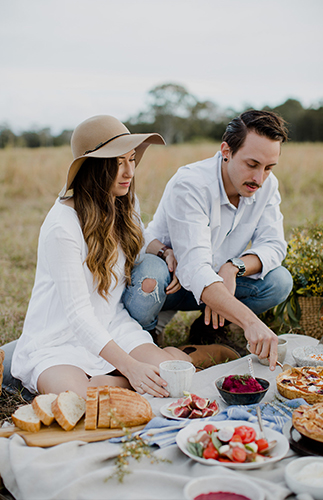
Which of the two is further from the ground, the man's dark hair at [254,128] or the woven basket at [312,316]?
the man's dark hair at [254,128]

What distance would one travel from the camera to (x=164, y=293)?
324 cm

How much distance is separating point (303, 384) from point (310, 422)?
21.8 inches

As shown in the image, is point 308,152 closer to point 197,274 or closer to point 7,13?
point 7,13

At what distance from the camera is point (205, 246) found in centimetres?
305

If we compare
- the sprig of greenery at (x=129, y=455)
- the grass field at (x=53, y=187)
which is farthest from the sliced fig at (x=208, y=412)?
the grass field at (x=53, y=187)

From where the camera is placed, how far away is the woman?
2.49 m

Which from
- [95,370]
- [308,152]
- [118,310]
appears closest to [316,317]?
[118,310]

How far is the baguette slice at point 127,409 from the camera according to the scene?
6.94ft

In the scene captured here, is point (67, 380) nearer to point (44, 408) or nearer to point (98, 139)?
point (44, 408)

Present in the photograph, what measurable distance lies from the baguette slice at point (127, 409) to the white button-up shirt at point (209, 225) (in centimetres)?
89

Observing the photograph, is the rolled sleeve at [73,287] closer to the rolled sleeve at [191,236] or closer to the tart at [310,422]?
the rolled sleeve at [191,236]

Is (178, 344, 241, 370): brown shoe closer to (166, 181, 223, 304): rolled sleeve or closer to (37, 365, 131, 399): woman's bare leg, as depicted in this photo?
(166, 181, 223, 304): rolled sleeve

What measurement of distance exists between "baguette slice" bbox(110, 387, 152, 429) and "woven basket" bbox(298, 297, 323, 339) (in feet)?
7.09

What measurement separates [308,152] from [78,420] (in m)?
12.7
